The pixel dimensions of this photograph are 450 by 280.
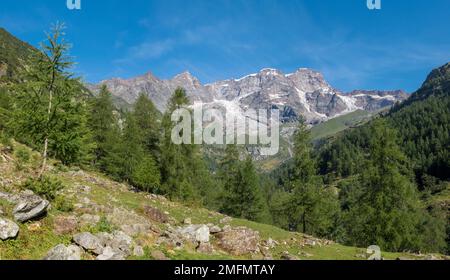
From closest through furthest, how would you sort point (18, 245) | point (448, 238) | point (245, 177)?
point (18, 245), point (245, 177), point (448, 238)

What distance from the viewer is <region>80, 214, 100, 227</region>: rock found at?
59.1 feet

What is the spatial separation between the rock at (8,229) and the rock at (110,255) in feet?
11.3

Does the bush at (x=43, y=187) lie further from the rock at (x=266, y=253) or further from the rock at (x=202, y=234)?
the rock at (x=266, y=253)

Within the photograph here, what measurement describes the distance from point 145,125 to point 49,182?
34475 mm

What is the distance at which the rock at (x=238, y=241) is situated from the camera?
2389 cm

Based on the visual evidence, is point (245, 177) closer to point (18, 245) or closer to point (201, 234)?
point (201, 234)

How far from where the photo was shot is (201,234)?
Answer: 2258cm

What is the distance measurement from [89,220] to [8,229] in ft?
16.1

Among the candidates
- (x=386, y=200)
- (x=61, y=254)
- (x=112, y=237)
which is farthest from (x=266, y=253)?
(x=386, y=200)

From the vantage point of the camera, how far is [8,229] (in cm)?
1396

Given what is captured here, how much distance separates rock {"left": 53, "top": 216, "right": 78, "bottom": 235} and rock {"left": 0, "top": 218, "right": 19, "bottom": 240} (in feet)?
7.61

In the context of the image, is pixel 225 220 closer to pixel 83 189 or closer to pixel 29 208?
pixel 83 189

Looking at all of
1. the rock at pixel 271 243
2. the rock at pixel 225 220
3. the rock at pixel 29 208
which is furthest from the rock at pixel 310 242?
the rock at pixel 29 208
